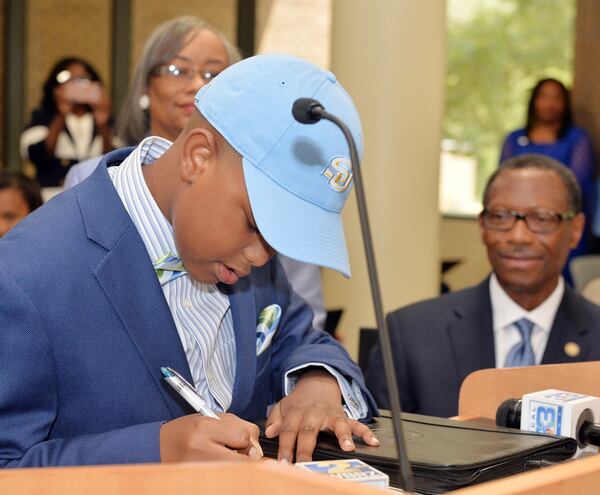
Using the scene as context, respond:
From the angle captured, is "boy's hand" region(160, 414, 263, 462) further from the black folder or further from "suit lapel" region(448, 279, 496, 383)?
"suit lapel" region(448, 279, 496, 383)

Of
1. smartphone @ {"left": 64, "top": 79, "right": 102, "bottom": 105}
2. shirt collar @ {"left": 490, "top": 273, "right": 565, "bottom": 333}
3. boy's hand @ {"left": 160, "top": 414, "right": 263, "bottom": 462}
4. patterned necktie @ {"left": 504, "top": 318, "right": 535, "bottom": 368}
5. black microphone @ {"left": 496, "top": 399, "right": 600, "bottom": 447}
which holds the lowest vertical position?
patterned necktie @ {"left": 504, "top": 318, "right": 535, "bottom": 368}

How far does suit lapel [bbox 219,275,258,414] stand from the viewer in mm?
2055

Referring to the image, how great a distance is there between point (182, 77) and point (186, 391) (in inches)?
78.4

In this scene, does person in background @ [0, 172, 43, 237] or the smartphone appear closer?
person in background @ [0, 172, 43, 237]

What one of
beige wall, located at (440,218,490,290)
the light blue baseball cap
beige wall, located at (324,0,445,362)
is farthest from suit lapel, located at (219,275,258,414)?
beige wall, located at (440,218,490,290)

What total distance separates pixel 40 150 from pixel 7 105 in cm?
333

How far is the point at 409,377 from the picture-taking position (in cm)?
345

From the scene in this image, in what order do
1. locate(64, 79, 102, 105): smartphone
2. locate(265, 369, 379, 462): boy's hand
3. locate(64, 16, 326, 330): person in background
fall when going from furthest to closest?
locate(64, 79, 102, 105): smartphone → locate(64, 16, 326, 330): person in background → locate(265, 369, 379, 462): boy's hand

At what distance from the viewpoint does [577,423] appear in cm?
198

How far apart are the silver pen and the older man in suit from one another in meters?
1.54

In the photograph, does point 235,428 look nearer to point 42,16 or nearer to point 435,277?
point 435,277

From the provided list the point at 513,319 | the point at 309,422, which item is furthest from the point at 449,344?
the point at 309,422

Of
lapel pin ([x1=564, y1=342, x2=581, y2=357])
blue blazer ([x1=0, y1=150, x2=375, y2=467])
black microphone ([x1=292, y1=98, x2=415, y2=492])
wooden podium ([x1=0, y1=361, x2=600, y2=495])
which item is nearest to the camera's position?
wooden podium ([x1=0, y1=361, x2=600, y2=495])

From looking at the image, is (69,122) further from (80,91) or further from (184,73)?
(184,73)
